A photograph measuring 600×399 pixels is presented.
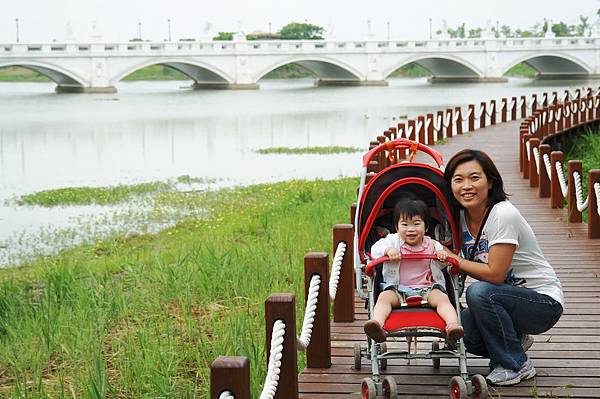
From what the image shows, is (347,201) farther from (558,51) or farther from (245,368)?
(558,51)

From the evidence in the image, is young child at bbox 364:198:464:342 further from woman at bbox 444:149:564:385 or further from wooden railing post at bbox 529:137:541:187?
wooden railing post at bbox 529:137:541:187

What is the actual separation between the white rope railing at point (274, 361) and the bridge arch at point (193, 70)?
51.4 m

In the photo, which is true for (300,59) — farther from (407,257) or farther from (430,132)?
(407,257)

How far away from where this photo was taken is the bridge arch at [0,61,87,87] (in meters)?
50.2

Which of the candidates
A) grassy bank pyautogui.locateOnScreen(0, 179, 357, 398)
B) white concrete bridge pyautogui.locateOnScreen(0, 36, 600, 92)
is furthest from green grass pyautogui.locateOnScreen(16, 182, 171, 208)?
white concrete bridge pyautogui.locateOnScreen(0, 36, 600, 92)

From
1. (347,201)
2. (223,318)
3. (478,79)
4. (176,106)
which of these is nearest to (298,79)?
(478,79)

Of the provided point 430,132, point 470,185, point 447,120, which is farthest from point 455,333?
point 447,120

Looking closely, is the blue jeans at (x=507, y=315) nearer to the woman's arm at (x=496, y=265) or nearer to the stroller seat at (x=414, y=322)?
the woman's arm at (x=496, y=265)

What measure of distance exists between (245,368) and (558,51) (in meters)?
64.3

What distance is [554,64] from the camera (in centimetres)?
7112

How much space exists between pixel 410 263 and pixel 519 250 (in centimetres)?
53

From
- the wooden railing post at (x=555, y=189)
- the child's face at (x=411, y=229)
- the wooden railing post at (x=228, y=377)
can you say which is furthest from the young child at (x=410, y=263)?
the wooden railing post at (x=555, y=189)

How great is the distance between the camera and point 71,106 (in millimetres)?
43094

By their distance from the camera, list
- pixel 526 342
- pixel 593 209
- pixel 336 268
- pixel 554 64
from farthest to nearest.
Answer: pixel 554 64 → pixel 593 209 → pixel 336 268 → pixel 526 342
